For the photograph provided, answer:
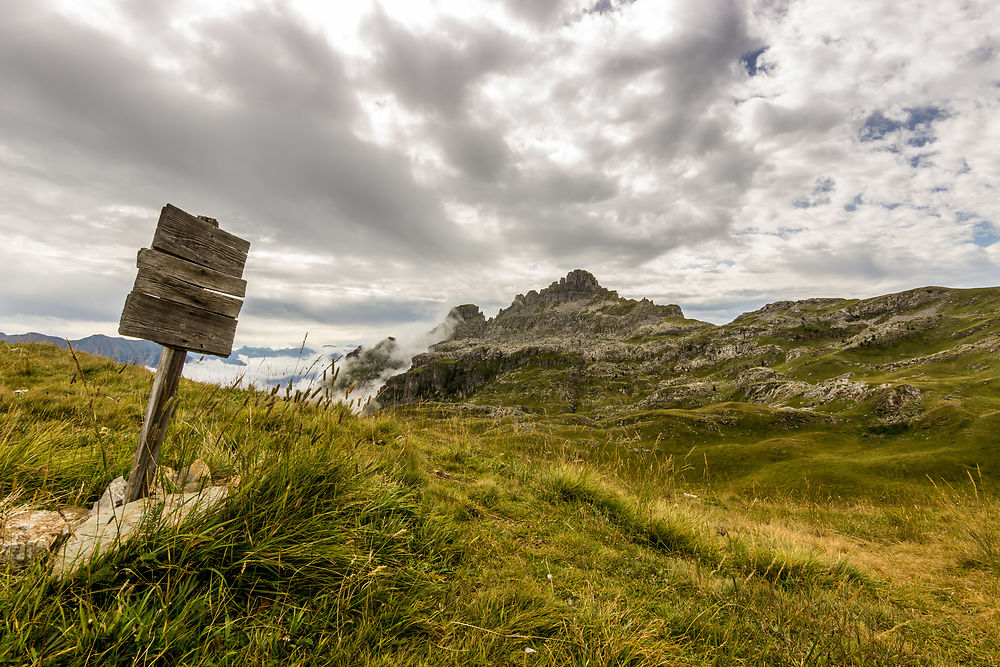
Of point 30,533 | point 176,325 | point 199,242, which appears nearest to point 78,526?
point 30,533

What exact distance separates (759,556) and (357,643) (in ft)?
20.8

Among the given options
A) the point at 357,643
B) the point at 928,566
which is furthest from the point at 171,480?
the point at 928,566

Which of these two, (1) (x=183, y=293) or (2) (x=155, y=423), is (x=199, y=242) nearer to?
(1) (x=183, y=293)

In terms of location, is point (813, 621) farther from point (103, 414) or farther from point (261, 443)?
point (103, 414)

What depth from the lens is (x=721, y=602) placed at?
4.57 m

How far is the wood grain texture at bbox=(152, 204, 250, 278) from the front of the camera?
164 inches

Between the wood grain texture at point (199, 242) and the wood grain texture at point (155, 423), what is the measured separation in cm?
Answer: 114

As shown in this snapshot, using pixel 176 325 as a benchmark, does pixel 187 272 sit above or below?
above

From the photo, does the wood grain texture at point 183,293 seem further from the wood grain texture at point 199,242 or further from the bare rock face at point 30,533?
the bare rock face at point 30,533

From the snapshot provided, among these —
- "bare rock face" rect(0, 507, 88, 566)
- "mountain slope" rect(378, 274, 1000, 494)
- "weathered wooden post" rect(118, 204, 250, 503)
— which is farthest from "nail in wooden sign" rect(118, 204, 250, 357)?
"mountain slope" rect(378, 274, 1000, 494)

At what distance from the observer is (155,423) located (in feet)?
13.6

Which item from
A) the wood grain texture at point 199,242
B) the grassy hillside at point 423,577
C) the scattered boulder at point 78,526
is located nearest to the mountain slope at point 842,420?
the grassy hillside at point 423,577

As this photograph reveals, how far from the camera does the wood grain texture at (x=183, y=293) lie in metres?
3.98

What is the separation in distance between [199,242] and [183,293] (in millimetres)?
660
